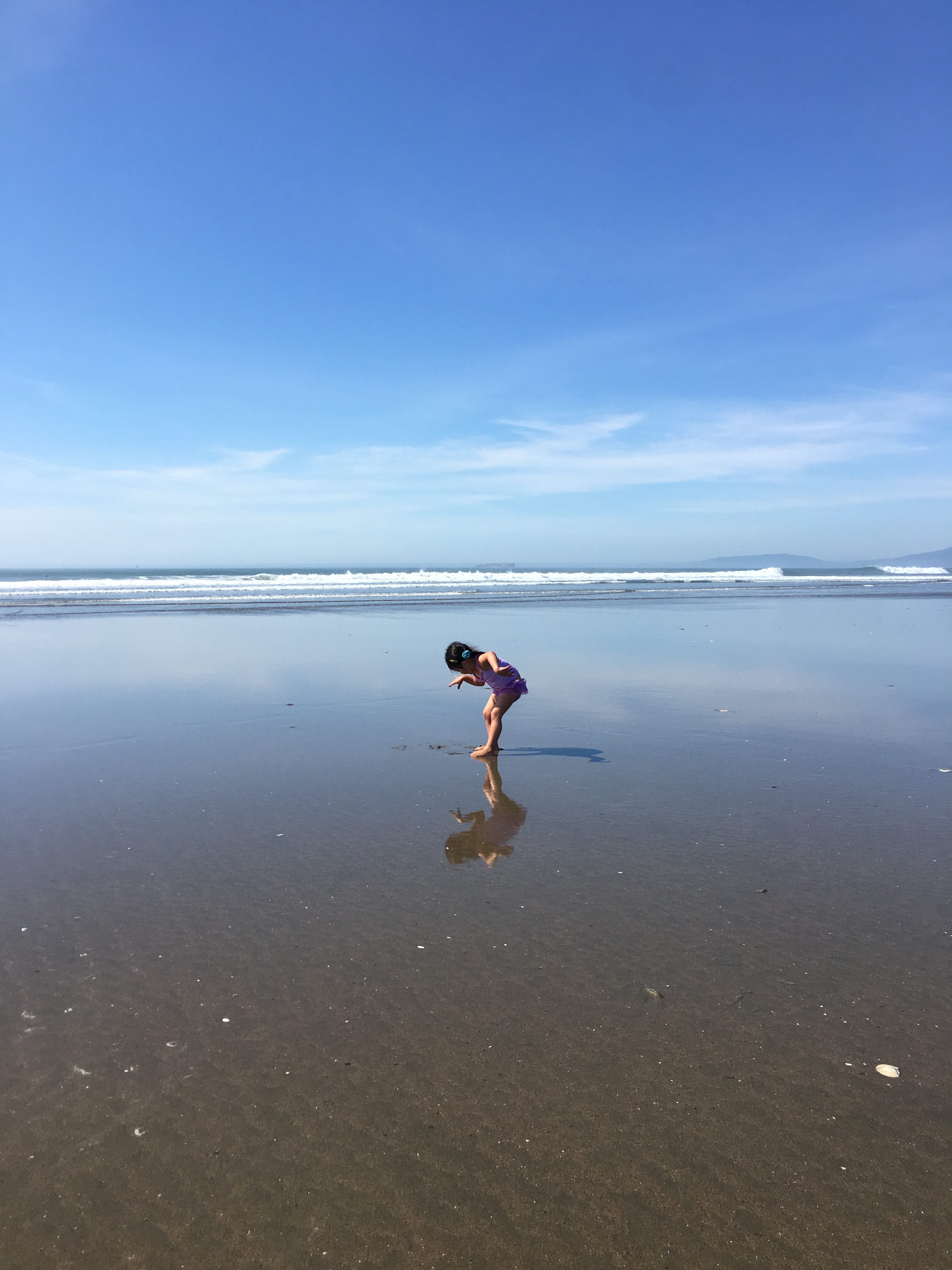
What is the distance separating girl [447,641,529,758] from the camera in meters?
8.14

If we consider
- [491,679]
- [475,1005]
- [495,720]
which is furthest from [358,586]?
[475,1005]

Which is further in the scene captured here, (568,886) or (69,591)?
(69,591)

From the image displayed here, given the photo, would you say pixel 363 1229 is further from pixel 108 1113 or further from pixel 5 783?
pixel 5 783

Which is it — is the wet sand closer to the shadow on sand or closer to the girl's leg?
the shadow on sand

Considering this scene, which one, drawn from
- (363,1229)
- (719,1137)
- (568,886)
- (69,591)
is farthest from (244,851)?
(69,591)

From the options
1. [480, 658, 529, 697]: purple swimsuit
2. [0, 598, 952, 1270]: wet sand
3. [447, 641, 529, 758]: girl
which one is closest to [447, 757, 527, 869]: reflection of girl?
[0, 598, 952, 1270]: wet sand

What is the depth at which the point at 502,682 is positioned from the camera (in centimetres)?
851

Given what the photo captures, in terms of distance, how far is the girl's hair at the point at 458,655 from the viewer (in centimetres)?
827

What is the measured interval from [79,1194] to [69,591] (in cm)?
4212

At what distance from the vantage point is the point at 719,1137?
9.22 ft

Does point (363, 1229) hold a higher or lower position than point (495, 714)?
lower

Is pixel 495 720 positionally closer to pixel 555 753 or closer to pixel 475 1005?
pixel 555 753

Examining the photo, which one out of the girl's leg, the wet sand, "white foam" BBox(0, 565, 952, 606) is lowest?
the wet sand

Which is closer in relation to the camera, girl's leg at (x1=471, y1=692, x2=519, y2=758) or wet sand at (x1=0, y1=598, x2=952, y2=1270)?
wet sand at (x1=0, y1=598, x2=952, y2=1270)
